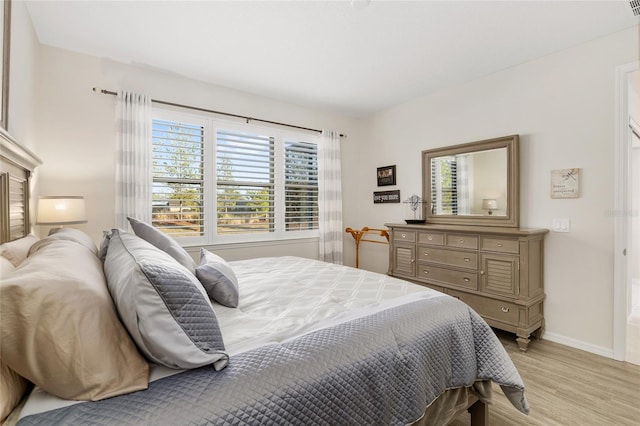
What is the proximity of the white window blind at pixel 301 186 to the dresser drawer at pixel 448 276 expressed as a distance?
1.67 m

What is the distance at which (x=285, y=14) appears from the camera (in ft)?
7.30

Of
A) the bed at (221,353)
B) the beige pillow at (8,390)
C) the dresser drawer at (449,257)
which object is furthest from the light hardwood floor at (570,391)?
the beige pillow at (8,390)

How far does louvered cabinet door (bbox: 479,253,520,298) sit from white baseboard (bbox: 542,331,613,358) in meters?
0.64

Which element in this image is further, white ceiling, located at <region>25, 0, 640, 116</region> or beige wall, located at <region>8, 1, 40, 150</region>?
white ceiling, located at <region>25, 0, 640, 116</region>

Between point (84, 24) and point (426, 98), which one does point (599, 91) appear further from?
point (84, 24)

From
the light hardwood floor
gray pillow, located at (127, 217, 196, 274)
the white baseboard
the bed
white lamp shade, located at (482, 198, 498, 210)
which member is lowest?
the light hardwood floor

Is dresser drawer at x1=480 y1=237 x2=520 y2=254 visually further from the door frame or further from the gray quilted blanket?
the gray quilted blanket

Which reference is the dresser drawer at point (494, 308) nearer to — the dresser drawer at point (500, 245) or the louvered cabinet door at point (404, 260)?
the dresser drawer at point (500, 245)

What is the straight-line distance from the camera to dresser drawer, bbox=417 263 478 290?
2.95 metres

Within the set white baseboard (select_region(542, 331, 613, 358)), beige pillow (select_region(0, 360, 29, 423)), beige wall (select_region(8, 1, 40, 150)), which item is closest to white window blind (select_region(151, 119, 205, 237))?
beige wall (select_region(8, 1, 40, 150))

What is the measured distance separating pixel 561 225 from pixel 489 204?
64 centimetres

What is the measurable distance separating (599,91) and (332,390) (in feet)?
10.7

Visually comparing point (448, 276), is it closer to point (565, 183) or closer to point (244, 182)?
point (565, 183)

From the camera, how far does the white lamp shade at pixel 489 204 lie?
10.4 ft
